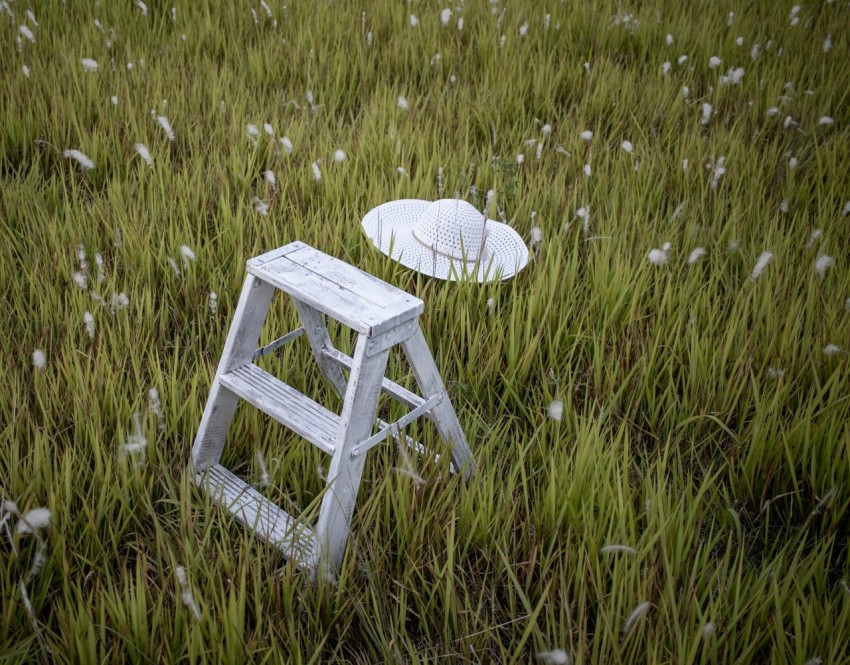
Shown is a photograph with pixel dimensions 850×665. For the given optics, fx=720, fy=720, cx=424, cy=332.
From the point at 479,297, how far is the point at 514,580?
109cm

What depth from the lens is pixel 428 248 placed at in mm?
2676

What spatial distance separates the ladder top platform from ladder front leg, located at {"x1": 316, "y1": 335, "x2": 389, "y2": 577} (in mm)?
58

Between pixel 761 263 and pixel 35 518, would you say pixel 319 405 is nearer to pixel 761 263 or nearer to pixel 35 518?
pixel 35 518

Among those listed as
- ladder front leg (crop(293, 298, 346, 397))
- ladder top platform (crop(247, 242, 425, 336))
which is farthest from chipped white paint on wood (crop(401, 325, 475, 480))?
ladder front leg (crop(293, 298, 346, 397))

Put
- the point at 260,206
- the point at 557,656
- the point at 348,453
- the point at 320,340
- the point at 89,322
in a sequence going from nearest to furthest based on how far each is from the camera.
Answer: the point at 557,656, the point at 348,453, the point at 320,340, the point at 89,322, the point at 260,206

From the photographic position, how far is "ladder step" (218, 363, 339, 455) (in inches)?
64.7

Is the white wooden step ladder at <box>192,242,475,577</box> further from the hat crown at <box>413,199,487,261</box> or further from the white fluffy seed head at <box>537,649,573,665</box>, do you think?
the hat crown at <box>413,199,487,261</box>

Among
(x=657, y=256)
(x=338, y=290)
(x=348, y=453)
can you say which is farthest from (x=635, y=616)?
(x=657, y=256)

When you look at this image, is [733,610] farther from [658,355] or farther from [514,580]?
[658,355]

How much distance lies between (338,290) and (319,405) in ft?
0.96

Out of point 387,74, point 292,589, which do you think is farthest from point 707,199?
point 292,589

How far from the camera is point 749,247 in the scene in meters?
2.99

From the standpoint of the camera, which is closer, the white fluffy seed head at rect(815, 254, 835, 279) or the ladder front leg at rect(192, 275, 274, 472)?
the ladder front leg at rect(192, 275, 274, 472)

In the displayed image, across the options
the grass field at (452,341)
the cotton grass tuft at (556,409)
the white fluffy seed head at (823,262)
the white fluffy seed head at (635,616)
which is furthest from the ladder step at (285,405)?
the white fluffy seed head at (823,262)
